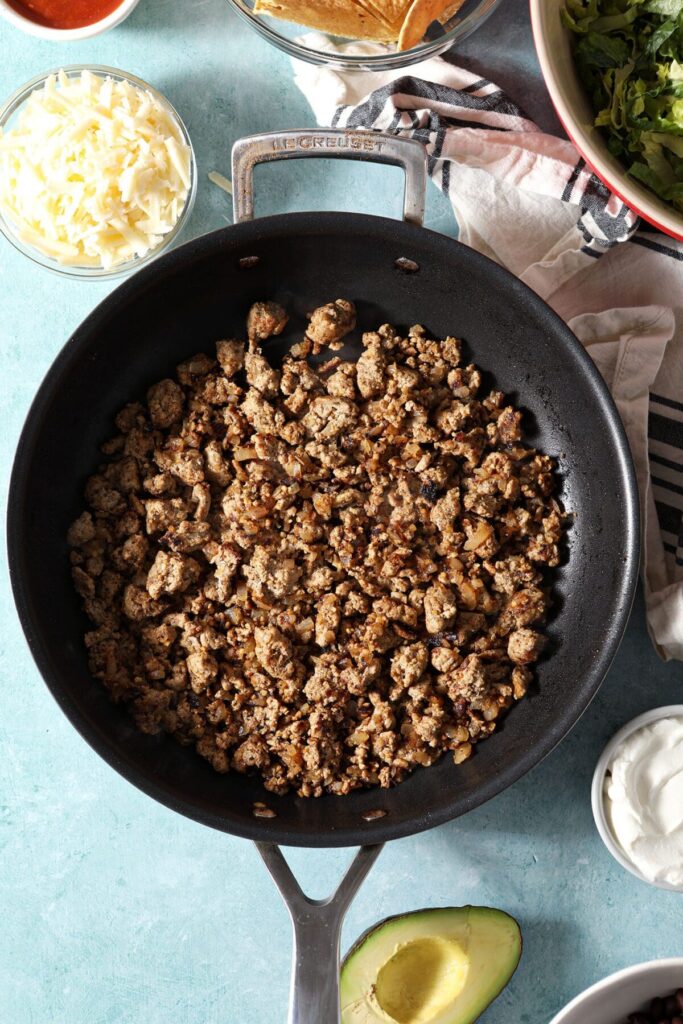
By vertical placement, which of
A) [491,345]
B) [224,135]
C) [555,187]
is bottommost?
[491,345]

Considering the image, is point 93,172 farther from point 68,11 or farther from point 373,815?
point 373,815

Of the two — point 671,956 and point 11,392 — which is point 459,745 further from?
point 11,392

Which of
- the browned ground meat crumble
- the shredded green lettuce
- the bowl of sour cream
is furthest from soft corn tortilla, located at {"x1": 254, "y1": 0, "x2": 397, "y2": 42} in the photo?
the bowl of sour cream

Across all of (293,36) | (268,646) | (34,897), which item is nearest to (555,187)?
(293,36)

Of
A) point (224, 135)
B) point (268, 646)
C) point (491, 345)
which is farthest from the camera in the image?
point (224, 135)

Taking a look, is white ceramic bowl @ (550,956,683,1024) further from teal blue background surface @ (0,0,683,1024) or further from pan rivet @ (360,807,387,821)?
pan rivet @ (360,807,387,821)

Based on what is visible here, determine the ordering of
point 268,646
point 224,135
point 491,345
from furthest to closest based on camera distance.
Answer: point 224,135, point 491,345, point 268,646
